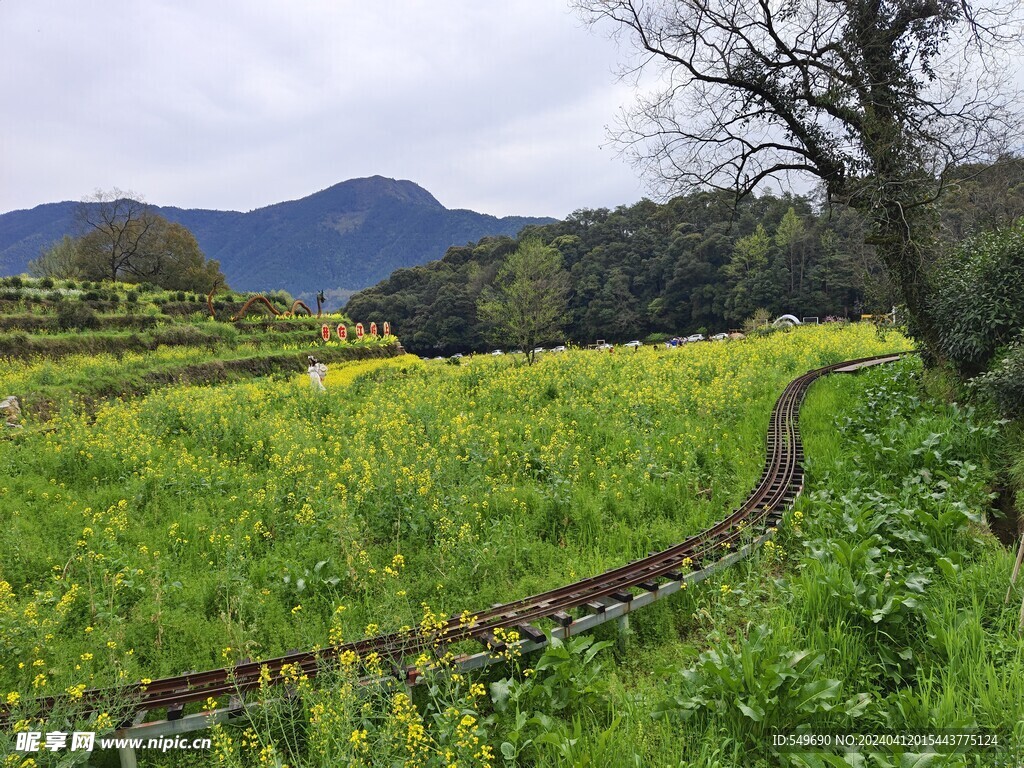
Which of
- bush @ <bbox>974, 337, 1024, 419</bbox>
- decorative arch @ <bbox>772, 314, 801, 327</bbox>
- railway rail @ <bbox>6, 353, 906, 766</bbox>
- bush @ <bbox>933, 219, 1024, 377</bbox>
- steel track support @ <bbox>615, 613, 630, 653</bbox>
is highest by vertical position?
decorative arch @ <bbox>772, 314, 801, 327</bbox>

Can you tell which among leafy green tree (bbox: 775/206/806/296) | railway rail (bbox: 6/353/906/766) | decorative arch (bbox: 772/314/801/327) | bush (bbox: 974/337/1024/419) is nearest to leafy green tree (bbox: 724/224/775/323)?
leafy green tree (bbox: 775/206/806/296)

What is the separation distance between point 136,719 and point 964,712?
5.17 m

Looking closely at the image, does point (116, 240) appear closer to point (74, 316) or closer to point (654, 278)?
point (74, 316)

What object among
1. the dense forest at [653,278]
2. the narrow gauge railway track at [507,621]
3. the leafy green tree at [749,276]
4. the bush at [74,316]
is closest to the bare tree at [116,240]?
the bush at [74,316]

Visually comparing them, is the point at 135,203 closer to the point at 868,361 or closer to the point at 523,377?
the point at 523,377

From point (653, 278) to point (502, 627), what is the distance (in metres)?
62.5

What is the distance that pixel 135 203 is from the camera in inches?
1610

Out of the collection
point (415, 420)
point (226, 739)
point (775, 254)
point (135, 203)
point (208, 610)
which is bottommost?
point (208, 610)

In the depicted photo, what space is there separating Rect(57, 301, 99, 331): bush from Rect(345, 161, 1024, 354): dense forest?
35162mm

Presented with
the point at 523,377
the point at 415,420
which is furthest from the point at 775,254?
the point at 415,420

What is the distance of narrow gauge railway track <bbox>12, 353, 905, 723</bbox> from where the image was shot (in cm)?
374

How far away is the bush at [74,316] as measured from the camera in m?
20.6

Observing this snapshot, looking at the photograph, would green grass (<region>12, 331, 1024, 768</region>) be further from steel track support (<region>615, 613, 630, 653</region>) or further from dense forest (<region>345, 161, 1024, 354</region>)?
dense forest (<region>345, 161, 1024, 354</region>)

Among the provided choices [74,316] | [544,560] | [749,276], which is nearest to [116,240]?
[74,316]
